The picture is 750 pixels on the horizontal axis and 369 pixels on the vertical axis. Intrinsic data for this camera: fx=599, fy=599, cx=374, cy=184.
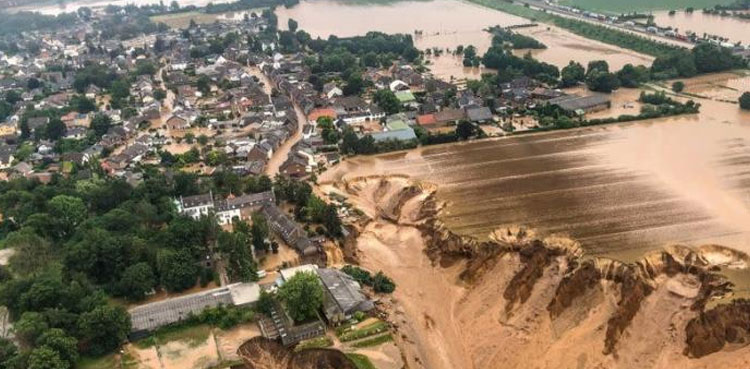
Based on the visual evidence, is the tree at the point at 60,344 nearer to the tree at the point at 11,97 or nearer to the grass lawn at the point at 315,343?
the grass lawn at the point at 315,343

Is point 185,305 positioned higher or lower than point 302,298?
lower

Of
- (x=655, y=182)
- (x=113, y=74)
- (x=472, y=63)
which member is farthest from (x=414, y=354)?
(x=113, y=74)

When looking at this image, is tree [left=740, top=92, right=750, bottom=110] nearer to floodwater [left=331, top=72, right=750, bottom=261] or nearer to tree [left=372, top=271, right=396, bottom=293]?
floodwater [left=331, top=72, right=750, bottom=261]

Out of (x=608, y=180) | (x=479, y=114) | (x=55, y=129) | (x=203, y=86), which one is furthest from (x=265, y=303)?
(x=203, y=86)

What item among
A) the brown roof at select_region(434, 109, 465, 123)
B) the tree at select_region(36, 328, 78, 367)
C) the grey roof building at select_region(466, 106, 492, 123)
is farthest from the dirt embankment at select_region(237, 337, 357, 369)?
the grey roof building at select_region(466, 106, 492, 123)

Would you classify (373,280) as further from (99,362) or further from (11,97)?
(11,97)

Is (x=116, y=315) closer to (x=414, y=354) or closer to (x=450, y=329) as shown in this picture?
(x=414, y=354)

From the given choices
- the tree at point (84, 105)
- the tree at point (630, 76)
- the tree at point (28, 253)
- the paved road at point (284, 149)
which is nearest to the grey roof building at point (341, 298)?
the tree at point (28, 253)
